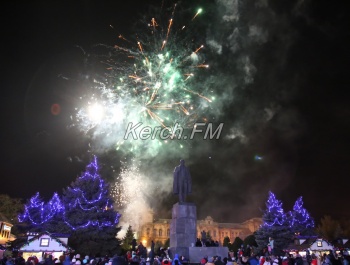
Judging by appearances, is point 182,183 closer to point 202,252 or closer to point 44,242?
point 202,252

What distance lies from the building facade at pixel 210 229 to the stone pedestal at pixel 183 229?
91.4 meters

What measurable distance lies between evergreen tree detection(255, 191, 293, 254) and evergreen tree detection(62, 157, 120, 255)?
67.8 ft

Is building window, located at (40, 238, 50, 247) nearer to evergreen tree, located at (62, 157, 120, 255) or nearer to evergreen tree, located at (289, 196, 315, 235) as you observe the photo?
evergreen tree, located at (62, 157, 120, 255)

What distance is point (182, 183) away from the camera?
20.0m

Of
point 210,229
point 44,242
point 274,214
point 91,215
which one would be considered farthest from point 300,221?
point 210,229

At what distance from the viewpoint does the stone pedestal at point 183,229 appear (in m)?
18.3

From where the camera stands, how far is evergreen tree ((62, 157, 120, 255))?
3281 cm

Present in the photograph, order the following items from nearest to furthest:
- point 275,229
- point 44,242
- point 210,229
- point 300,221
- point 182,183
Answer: point 182,183, point 44,242, point 275,229, point 300,221, point 210,229

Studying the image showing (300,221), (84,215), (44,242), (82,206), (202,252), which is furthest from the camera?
(300,221)

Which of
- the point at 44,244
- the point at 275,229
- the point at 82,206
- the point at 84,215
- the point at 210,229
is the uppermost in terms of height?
the point at 210,229

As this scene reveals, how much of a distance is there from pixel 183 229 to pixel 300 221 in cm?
3688

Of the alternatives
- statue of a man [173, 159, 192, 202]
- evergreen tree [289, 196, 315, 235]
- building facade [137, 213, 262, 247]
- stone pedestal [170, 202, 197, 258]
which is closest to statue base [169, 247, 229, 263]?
stone pedestal [170, 202, 197, 258]

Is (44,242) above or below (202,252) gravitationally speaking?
above

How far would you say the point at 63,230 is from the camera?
3350 cm
